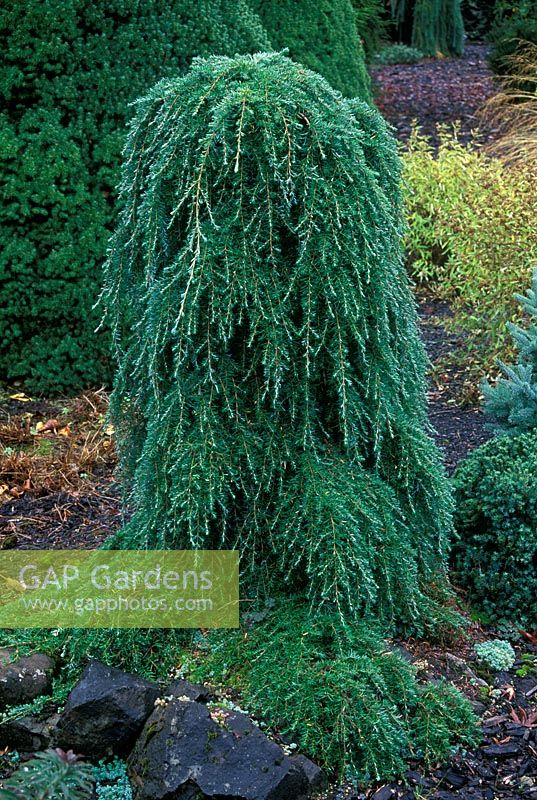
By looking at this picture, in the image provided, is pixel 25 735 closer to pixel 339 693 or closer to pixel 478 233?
pixel 339 693

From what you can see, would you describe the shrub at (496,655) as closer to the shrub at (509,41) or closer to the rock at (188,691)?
the rock at (188,691)

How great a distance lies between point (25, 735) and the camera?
9.29 feet

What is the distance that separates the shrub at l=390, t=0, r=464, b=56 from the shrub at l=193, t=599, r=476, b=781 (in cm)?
1495

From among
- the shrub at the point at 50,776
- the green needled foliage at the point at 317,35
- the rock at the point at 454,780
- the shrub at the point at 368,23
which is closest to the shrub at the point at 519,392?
the rock at the point at 454,780

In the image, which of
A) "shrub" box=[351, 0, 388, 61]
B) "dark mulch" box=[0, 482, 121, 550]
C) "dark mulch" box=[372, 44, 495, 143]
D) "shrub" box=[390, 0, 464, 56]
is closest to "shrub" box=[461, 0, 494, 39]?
"shrub" box=[390, 0, 464, 56]

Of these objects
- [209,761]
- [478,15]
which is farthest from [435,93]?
[209,761]

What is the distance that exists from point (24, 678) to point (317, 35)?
18.6 feet

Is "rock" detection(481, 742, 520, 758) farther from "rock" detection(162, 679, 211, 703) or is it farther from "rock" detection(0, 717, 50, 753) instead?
"rock" detection(0, 717, 50, 753)

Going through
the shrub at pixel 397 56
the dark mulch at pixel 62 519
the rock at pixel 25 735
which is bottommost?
the dark mulch at pixel 62 519

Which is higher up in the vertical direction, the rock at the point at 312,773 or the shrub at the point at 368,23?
the shrub at the point at 368,23

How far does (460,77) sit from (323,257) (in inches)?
493

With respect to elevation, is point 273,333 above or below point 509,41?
below

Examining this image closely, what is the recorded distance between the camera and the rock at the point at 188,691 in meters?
2.78

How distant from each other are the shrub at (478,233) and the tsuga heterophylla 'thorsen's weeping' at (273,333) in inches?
83.4
